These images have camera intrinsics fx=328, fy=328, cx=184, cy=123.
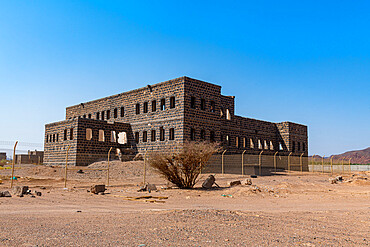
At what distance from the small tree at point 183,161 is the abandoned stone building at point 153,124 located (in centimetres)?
1223

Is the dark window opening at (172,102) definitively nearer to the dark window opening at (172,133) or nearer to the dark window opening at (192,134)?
the dark window opening at (172,133)

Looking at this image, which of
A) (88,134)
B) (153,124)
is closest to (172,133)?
(153,124)

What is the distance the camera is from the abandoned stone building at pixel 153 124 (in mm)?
28406

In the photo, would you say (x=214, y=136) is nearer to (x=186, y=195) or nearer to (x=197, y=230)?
(x=186, y=195)

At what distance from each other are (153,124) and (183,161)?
53.9 ft

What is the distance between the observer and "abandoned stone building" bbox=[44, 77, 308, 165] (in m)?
28.4

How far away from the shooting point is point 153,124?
30609 millimetres

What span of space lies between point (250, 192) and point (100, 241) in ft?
33.0

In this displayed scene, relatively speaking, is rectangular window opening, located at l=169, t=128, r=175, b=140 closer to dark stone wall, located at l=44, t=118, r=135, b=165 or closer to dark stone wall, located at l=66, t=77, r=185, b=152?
dark stone wall, located at l=66, t=77, r=185, b=152

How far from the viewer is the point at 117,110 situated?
1387 inches

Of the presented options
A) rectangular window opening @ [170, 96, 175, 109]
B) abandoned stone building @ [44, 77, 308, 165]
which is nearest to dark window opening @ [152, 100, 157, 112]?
abandoned stone building @ [44, 77, 308, 165]

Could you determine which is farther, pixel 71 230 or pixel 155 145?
pixel 155 145

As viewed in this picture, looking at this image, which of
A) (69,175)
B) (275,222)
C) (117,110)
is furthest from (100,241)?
(117,110)

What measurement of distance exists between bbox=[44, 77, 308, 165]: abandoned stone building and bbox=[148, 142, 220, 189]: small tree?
1223 cm
